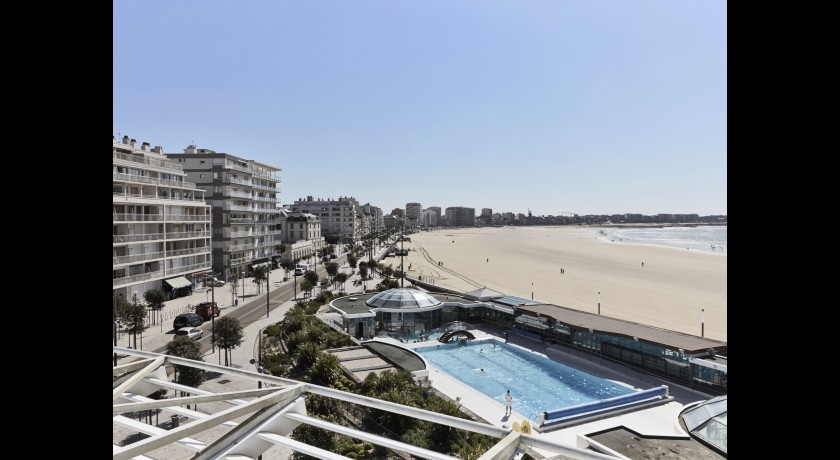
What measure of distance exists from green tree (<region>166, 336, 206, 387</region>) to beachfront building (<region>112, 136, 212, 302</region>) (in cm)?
1685

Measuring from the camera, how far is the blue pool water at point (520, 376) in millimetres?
19250

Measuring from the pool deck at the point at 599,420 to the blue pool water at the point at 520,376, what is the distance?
60 centimetres

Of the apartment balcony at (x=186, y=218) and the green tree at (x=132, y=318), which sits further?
the apartment balcony at (x=186, y=218)

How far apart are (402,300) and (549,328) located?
982 cm

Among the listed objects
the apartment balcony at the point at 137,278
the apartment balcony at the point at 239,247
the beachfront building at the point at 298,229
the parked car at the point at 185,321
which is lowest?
the parked car at the point at 185,321

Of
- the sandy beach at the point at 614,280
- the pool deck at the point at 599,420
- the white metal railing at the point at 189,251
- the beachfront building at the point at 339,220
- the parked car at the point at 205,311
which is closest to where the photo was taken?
the pool deck at the point at 599,420

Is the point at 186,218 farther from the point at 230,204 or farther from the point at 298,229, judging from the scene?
the point at 298,229

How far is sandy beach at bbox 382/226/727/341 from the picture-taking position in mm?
32562

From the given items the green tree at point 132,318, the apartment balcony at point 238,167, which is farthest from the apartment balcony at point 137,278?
the apartment balcony at point 238,167

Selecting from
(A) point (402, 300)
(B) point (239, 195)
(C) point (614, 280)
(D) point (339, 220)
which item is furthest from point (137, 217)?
(D) point (339, 220)

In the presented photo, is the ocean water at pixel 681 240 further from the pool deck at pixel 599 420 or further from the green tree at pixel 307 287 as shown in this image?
the green tree at pixel 307 287
